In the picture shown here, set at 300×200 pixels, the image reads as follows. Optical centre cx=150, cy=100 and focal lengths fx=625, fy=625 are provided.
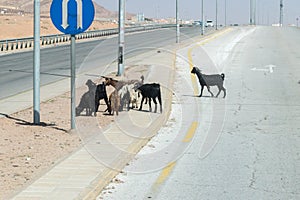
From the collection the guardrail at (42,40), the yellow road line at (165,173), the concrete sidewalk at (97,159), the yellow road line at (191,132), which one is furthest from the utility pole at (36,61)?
the guardrail at (42,40)

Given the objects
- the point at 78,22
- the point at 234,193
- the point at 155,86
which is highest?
the point at 78,22

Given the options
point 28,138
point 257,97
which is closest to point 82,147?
point 28,138

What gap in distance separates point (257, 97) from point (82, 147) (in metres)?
10.5

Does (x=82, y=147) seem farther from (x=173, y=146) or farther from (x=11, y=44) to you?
(x=11, y=44)

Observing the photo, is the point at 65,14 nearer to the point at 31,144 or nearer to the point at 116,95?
the point at 31,144

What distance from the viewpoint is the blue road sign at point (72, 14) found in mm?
11742

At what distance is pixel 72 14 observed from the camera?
11.9 m

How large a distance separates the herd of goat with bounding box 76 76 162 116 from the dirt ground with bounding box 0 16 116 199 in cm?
32

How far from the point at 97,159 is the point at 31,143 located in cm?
207

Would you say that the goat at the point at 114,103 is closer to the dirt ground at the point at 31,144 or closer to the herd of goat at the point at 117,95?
the herd of goat at the point at 117,95

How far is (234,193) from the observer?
27.1 ft

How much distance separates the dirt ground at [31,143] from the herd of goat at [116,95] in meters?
0.32

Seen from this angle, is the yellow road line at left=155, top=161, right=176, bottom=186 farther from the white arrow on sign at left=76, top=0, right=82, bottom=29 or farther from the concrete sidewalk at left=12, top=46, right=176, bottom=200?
the white arrow on sign at left=76, top=0, right=82, bottom=29

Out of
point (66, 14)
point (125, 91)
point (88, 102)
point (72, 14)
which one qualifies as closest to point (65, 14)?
point (66, 14)
